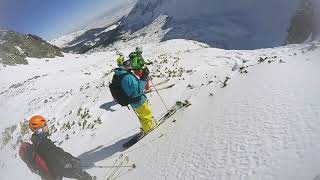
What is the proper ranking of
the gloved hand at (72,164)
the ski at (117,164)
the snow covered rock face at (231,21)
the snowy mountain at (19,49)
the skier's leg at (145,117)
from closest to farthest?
the gloved hand at (72,164) < the ski at (117,164) < the skier's leg at (145,117) < the snowy mountain at (19,49) < the snow covered rock face at (231,21)

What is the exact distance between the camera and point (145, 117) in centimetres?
1021

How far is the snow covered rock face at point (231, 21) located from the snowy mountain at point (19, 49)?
43865mm

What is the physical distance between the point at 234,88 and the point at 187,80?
4386 millimetres

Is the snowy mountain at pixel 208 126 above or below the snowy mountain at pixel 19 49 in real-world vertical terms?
below

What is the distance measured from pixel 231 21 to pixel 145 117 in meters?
110

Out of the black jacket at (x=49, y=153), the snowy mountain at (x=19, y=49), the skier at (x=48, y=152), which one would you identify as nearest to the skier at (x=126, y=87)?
the skier at (x=48, y=152)

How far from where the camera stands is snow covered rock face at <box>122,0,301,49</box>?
94750mm

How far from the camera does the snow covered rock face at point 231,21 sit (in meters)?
94.8

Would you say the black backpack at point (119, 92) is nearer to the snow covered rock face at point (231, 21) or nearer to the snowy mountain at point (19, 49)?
the snowy mountain at point (19, 49)

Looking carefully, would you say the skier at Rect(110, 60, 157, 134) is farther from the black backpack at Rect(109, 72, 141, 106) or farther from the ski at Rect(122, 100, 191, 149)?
the ski at Rect(122, 100, 191, 149)

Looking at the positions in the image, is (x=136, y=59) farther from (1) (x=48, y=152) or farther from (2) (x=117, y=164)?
(1) (x=48, y=152)

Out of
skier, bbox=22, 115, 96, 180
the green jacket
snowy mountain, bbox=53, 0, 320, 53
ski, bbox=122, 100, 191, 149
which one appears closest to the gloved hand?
skier, bbox=22, 115, 96, 180

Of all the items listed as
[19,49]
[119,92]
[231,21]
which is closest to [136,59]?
[119,92]

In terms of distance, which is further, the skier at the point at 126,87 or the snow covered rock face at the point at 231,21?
the snow covered rock face at the point at 231,21
